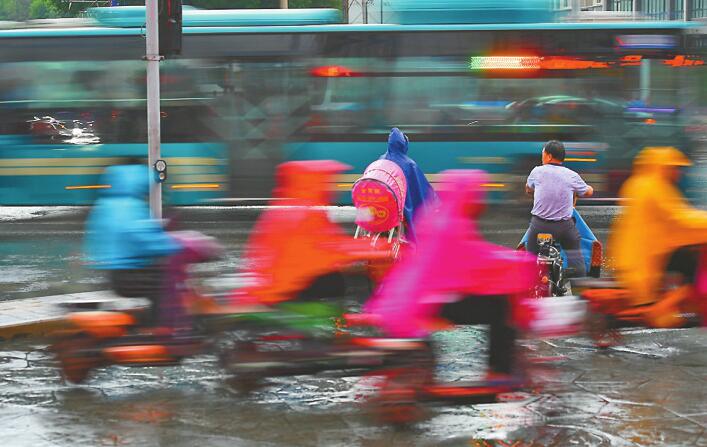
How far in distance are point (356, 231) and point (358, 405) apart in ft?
16.8

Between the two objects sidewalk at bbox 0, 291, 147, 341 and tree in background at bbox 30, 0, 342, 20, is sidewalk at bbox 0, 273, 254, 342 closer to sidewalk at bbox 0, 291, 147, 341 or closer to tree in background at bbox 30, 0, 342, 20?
sidewalk at bbox 0, 291, 147, 341

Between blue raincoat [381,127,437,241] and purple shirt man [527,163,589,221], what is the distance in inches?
45.2

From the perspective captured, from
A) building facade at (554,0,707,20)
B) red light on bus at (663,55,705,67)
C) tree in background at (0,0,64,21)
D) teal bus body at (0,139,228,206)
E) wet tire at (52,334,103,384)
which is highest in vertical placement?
tree in background at (0,0,64,21)

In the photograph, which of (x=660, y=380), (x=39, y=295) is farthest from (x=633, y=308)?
(x=39, y=295)

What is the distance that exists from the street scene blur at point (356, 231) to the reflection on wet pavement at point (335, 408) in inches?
1.0

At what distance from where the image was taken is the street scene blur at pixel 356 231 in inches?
259

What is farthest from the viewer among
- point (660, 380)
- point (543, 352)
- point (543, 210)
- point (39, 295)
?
point (39, 295)

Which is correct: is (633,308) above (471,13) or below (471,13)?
below

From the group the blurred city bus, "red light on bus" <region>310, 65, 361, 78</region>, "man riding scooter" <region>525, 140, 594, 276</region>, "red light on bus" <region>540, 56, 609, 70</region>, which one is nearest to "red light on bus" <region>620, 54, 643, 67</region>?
the blurred city bus

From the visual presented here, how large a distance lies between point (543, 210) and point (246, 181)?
731 cm

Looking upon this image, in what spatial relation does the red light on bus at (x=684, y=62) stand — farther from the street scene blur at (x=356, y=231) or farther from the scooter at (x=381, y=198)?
the scooter at (x=381, y=198)

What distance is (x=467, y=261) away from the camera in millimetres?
6477

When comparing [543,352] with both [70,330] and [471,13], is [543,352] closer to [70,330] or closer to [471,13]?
[70,330]

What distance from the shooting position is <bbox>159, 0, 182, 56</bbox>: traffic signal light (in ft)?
41.6
